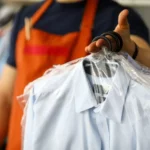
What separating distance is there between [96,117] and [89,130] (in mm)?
32

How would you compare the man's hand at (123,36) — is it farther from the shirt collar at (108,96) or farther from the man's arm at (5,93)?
the man's arm at (5,93)

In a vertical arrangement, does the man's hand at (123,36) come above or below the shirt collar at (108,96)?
above

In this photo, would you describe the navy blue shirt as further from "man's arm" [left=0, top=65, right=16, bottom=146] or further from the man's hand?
the man's hand

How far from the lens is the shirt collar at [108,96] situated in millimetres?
629

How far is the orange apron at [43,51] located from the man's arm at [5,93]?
7 cm

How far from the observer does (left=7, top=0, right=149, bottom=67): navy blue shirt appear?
90 centimetres

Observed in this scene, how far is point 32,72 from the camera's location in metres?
0.93

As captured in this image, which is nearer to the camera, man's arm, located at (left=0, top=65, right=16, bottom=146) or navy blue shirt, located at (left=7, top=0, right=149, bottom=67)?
navy blue shirt, located at (left=7, top=0, right=149, bottom=67)

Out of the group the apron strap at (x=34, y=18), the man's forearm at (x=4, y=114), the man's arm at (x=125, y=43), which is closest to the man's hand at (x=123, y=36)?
the man's arm at (x=125, y=43)

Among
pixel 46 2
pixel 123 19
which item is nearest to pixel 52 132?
pixel 123 19

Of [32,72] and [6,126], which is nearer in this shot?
[32,72]

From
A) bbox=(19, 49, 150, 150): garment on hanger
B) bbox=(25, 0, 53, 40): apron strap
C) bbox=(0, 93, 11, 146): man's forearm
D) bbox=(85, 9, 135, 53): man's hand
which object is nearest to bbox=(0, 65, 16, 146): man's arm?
bbox=(0, 93, 11, 146): man's forearm

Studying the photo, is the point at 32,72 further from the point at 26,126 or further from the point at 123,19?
the point at 123,19

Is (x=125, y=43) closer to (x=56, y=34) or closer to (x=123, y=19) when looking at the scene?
(x=123, y=19)
